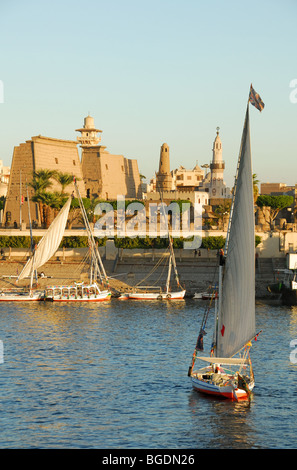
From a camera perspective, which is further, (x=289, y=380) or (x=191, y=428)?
(x=289, y=380)

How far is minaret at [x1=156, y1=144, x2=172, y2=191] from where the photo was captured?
522ft

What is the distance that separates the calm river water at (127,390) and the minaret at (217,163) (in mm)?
103272

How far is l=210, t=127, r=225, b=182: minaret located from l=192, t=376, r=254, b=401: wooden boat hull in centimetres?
12803

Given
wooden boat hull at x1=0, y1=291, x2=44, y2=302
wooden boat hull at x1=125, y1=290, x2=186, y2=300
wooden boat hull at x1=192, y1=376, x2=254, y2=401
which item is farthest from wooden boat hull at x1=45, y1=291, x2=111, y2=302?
wooden boat hull at x1=192, y1=376, x2=254, y2=401

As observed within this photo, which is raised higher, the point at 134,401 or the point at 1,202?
the point at 1,202

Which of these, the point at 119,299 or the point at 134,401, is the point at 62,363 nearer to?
the point at 134,401

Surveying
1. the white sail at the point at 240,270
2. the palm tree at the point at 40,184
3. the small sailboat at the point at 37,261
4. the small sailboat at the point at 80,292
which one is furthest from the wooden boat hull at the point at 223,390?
the palm tree at the point at 40,184

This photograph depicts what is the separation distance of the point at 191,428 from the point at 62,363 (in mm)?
15147

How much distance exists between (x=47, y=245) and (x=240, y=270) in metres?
44.0

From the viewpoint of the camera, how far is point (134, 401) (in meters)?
41.5

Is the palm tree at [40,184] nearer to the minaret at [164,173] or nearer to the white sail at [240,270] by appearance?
the minaret at [164,173]

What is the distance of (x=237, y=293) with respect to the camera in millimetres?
41906
